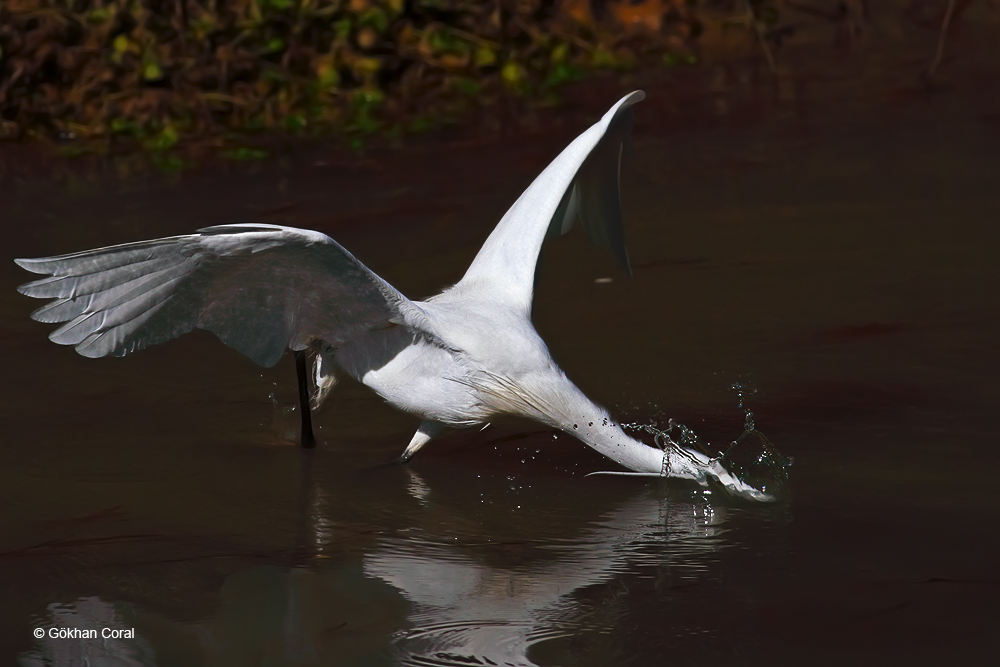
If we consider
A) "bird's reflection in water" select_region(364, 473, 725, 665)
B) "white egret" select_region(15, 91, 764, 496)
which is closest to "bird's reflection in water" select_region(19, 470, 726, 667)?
"bird's reflection in water" select_region(364, 473, 725, 665)

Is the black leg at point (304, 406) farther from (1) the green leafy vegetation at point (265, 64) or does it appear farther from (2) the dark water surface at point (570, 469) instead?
(1) the green leafy vegetation at point (265, 64)

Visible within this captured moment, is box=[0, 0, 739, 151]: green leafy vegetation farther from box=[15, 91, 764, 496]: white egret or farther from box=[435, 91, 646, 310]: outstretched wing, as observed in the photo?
box=[15, 91, 764, 496]: white egret

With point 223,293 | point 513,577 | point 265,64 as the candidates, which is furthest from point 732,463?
point 265,64

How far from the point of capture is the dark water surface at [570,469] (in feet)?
13.1

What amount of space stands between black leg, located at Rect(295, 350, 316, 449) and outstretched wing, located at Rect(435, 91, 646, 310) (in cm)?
60

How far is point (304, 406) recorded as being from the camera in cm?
530

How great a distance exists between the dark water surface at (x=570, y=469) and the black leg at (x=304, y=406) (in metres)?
0.06

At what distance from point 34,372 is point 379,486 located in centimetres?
188

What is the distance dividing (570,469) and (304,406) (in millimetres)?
1049

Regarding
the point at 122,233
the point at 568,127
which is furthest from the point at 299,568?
the point at 568,127

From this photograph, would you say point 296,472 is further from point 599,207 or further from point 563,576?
point 599,207

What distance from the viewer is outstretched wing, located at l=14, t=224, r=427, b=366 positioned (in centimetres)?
425

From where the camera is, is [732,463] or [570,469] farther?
[570,469]

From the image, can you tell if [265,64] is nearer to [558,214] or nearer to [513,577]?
[558,214]
